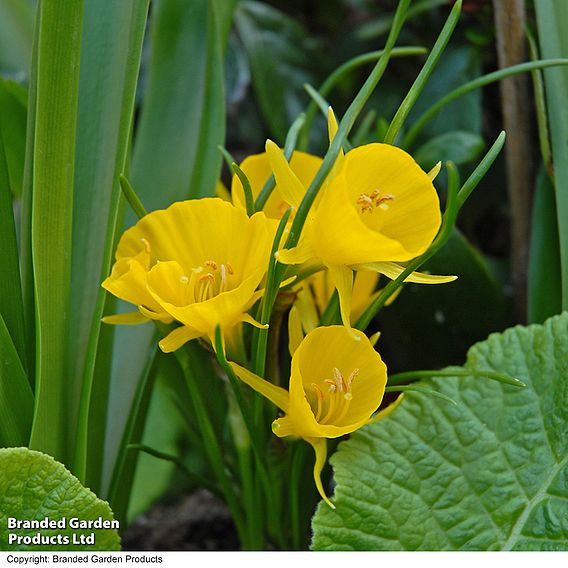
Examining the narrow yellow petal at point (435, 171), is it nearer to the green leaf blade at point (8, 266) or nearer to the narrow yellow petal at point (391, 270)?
the narrow yellow petal at point (391, 270)

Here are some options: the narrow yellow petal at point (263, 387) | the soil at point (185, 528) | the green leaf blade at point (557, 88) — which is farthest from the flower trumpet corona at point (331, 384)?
the soil at point (185, 528)

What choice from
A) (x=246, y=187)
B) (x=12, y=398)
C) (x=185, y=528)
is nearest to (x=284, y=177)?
(x=246, y=187)

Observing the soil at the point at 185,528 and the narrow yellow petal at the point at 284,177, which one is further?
the soil at the point at 185,528

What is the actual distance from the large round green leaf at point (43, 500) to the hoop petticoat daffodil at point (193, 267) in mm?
101

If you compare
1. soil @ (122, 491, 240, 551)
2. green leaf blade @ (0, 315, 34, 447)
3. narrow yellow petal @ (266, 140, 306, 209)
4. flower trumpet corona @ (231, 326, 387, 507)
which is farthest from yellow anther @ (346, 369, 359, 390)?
soil @ (122, 491, 240, 551)

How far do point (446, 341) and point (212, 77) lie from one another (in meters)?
0.35

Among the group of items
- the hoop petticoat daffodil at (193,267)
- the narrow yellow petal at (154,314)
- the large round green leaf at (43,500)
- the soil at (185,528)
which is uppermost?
the hoop petticoat daffodil at (193,267)

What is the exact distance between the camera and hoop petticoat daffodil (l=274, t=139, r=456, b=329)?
1.32ft

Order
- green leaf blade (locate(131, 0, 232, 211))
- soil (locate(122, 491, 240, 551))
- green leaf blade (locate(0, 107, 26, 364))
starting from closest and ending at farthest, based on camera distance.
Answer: green leaf blade (locate(0, 107, 26, 364)) < green leaf blade (locate(131, 0, 232, 211)) < soil (locate(122, 491, 240, 551))

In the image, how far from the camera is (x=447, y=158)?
688 mm

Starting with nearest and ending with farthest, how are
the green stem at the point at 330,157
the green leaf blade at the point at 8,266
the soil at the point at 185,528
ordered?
the green stem at the point at 330,157
the green leaf blade at the point at 8,266
the soil at the point at 185,528

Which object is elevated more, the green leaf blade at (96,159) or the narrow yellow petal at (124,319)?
the green leaf blade at (96,159)

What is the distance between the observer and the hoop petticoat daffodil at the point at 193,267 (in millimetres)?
426

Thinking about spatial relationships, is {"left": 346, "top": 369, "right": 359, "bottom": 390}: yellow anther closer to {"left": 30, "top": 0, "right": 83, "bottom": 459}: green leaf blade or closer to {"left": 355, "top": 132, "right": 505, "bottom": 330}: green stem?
{"left": 355, "top": 132, "right": 505, "bottom": 330}: green stem
